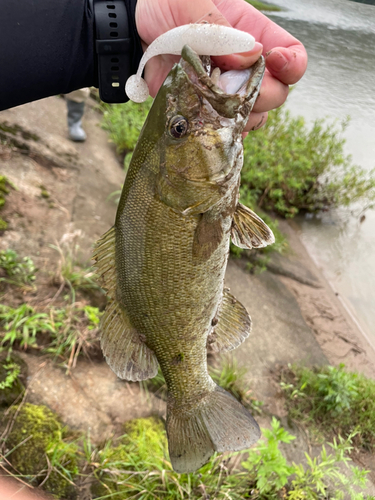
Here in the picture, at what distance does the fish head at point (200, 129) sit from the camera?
Result: 1.27m

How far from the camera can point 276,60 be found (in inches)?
61.3

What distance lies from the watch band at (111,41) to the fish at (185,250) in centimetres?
65

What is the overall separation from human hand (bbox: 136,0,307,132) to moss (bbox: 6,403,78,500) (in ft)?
8.13

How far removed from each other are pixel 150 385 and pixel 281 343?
191cm

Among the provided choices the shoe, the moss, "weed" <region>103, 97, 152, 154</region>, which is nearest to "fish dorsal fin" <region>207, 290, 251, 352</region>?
the moss

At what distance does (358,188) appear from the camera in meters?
5.81

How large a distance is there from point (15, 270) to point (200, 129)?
109 inches

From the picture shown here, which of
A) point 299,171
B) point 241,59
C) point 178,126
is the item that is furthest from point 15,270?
point 299,171

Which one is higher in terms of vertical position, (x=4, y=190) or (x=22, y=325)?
(x=4, y=190)

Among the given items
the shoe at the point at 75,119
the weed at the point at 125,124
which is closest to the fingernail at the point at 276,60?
the weed at the point at 125,124

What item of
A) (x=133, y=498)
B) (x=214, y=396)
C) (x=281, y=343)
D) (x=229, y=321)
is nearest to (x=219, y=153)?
(x=229, y=321)

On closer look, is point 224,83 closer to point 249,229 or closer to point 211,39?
point 211,39

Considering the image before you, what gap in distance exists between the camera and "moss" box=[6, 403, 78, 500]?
7.63 ft

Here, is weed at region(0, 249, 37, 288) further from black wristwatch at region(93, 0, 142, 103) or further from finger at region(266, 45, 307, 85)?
finger at region(266, 45, 307, 85)
